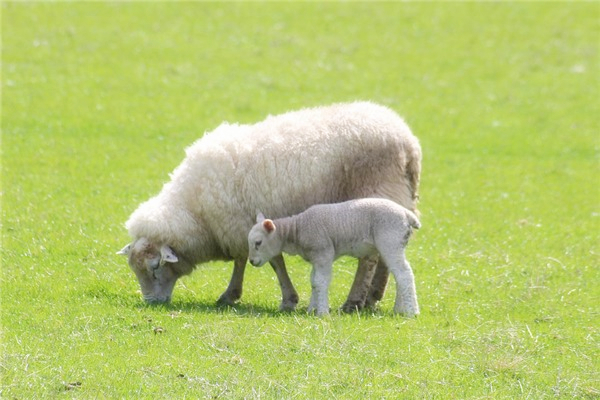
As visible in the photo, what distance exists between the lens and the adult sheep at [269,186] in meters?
10.8

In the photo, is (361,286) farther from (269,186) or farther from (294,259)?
(294,259)

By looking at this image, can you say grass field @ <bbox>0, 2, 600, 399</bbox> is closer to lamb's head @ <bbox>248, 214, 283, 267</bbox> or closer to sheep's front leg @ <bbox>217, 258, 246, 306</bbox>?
sheep's front leg @ <bbox>217, 258, 246, 306</bbox>

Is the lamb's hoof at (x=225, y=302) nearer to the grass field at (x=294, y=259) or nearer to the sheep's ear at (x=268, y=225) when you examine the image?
the grass field at (x=294, y=259)

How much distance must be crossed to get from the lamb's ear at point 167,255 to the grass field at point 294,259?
0.53 metres

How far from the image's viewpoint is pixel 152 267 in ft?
36.1

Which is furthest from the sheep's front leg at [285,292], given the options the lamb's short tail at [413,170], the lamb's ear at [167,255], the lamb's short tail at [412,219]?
the lamb's short tail at [413,170]

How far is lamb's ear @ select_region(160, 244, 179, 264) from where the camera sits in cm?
1087

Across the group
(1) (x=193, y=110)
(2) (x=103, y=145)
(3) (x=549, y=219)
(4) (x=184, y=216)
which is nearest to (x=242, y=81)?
(1) (x=193, y=110)

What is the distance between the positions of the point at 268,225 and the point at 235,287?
124 cm

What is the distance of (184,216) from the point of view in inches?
434

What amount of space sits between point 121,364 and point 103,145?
11.1m

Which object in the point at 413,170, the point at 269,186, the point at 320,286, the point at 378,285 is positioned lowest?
the point at 378,285

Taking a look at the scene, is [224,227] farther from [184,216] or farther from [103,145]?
[103,145]

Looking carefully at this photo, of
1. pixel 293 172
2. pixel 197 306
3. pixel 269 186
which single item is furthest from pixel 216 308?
pixel 293 172
